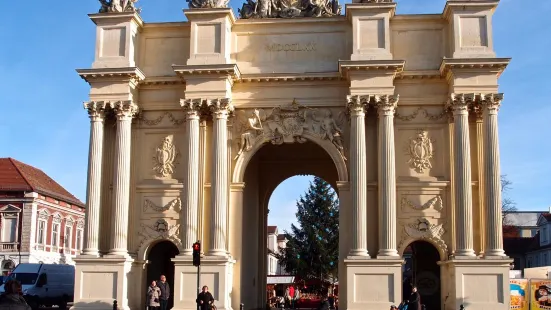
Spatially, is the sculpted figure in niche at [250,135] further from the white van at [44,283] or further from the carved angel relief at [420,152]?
the white van at [44,283]

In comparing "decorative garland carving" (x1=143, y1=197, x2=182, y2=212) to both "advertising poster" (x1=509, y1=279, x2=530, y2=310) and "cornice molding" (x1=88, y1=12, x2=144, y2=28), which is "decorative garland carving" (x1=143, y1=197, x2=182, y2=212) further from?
"advertising poster" (x1=509, y1=279, x2=530, y2=310)

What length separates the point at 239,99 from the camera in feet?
88.0

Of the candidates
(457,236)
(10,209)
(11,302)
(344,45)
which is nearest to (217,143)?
(344,45)

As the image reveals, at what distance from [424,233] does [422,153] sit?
2729 millimetres

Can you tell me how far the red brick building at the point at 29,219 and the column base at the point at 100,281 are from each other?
25124 millimetres

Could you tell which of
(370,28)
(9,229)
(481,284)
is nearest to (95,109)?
(370,28)

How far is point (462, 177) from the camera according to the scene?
2470cm

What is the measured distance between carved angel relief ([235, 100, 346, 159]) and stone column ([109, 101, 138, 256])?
390 centimetres

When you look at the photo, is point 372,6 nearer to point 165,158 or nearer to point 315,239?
point 165,158

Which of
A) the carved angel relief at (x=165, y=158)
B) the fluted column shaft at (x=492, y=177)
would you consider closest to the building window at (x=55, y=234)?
the carved angel relief at (x=165, y=158)

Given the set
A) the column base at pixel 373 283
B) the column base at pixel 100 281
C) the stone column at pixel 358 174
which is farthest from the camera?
the column base at pixel 100 281

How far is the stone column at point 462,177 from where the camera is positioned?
24.4 m

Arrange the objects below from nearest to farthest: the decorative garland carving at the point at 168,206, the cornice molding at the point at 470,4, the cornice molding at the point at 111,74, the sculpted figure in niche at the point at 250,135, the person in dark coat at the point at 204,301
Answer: the person in dark coat at the point at 204,301, the cornice molding at the point at 470,4, the cornice molding at the point at 111,74, the decorative garland carving at the point at 168,206, the sculpted figure in niche at the point at 250,135

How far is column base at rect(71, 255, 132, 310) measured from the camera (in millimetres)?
25172
